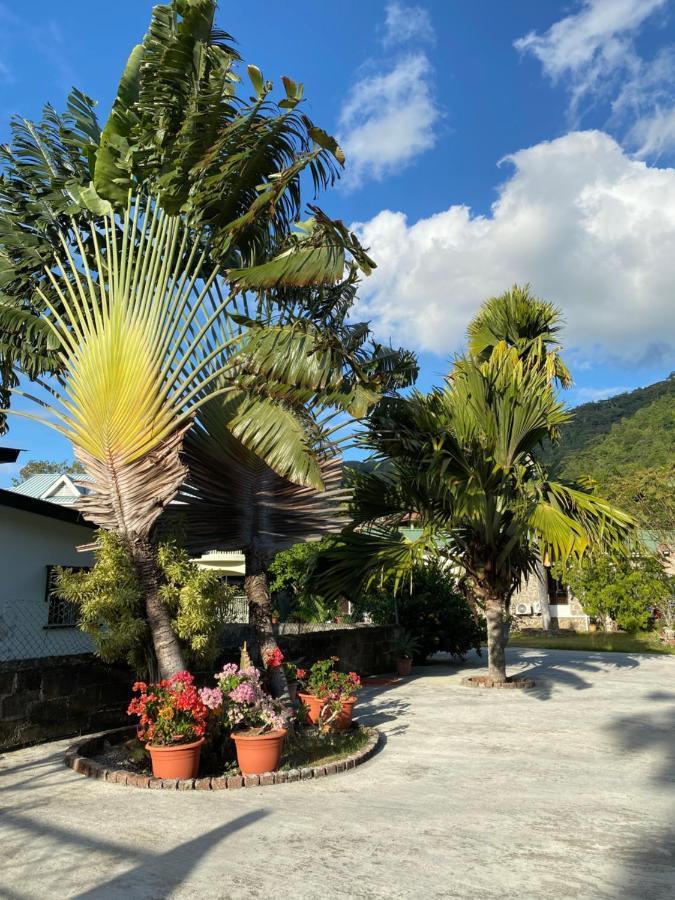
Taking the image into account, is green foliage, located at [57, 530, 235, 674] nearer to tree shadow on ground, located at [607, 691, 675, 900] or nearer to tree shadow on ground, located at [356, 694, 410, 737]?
tree shadow on ground, located at [356, 694, 410, 737]

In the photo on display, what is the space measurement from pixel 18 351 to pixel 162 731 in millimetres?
5489

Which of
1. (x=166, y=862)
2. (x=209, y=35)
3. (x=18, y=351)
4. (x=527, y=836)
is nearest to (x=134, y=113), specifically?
(x=209, y=35)

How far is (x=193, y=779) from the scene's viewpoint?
6.37 metres

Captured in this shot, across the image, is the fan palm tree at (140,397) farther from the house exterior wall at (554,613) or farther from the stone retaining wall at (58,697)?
the house exterior wall at (554,613)

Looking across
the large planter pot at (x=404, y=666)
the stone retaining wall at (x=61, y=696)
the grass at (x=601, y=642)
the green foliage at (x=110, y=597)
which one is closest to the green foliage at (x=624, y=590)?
the grass at (x=601, y=642)

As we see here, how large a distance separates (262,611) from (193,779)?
2.34 meters

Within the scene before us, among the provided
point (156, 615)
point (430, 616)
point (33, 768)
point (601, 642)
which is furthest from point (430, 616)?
point (33, 768)

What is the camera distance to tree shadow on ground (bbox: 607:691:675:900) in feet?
12.9

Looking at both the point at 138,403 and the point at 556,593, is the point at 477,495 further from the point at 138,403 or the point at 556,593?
the point at 556,593

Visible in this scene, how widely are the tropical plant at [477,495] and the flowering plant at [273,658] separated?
123 inches

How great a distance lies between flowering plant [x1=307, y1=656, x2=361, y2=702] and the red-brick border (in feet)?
16.2

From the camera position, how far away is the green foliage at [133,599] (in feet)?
23.6

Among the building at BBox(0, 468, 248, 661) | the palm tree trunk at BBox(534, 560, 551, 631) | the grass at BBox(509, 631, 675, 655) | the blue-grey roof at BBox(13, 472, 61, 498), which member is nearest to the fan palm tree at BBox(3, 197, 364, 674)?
the building at BBox(0, 468, 248, 661)

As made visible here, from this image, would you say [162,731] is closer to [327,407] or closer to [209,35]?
[327,407]
